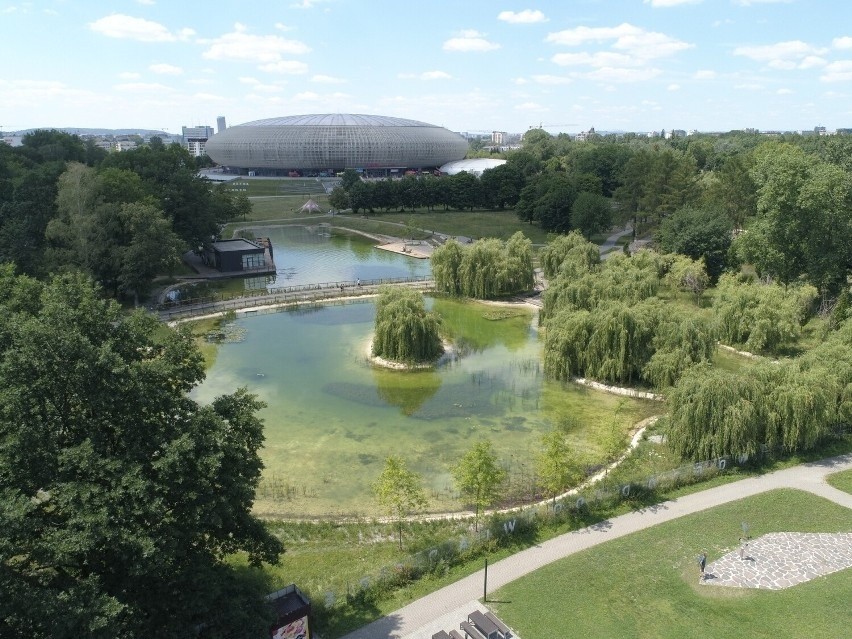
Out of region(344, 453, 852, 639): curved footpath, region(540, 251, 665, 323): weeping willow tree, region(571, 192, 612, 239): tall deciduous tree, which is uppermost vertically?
region(571, 192, 612, 239): tall deciduous tree

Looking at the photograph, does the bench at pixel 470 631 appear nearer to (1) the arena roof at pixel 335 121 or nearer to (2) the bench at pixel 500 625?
(2) the bench at pixel 500 625

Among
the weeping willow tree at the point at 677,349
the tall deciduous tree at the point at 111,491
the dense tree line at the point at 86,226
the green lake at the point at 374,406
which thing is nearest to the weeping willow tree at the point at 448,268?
the green lake at the point at 374,406

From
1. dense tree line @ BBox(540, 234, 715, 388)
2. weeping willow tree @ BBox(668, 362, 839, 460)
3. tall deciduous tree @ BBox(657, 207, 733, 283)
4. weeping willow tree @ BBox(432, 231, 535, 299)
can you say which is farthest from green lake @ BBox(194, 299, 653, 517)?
tall deciduous tree @ BBox(657, 207, 733, 283)

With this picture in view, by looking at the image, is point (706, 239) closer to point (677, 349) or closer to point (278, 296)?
point (677, 349)

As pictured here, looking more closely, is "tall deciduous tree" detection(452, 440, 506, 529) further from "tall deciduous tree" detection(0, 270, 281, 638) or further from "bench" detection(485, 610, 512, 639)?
"tall deciduous tree" detection(0, 270, 281, 638)

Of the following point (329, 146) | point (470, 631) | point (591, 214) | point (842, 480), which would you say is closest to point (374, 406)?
point (470, 631)

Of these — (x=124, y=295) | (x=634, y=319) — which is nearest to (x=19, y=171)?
(x=124, y=295)
